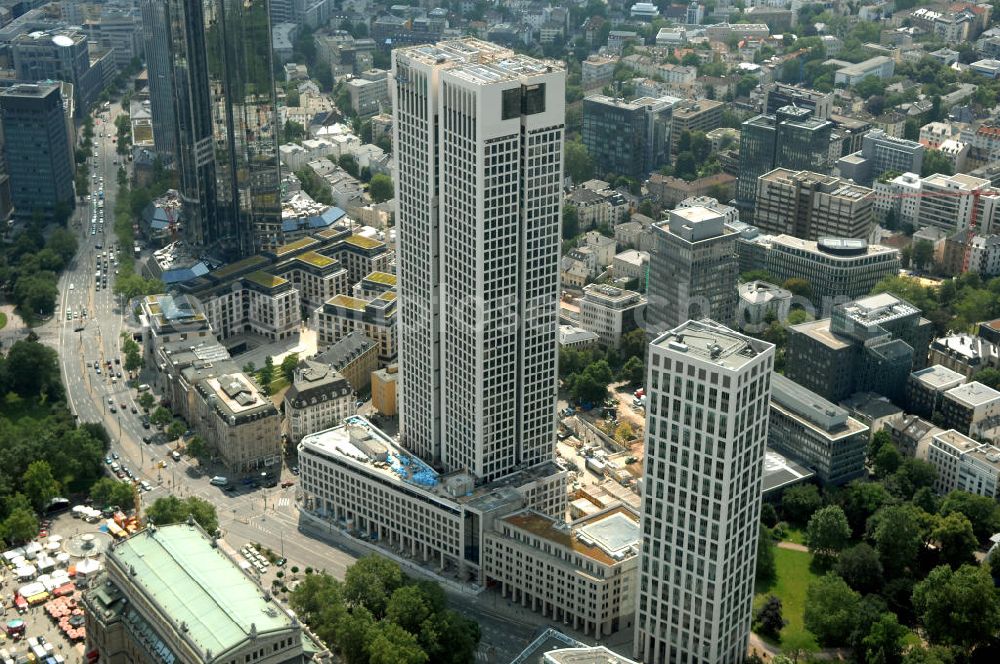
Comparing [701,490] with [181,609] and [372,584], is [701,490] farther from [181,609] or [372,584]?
[181,609]

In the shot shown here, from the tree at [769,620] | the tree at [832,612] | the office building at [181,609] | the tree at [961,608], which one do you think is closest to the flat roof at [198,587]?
the office building at [181,609]

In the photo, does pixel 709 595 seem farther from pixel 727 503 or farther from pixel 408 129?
pixel 408 129

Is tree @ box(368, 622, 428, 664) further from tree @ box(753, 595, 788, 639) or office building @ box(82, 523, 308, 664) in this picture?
tree @ box(753, 595, 788, 639)

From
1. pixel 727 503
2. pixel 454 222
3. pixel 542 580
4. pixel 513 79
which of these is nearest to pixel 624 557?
pixel 542 580

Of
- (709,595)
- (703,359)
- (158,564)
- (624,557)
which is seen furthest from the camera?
(624,557)

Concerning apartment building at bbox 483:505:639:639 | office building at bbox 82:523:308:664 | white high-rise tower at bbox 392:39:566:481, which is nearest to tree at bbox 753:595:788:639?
apartment building at bbox 483:505:639:639

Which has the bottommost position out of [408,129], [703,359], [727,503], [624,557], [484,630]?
[484,630]
